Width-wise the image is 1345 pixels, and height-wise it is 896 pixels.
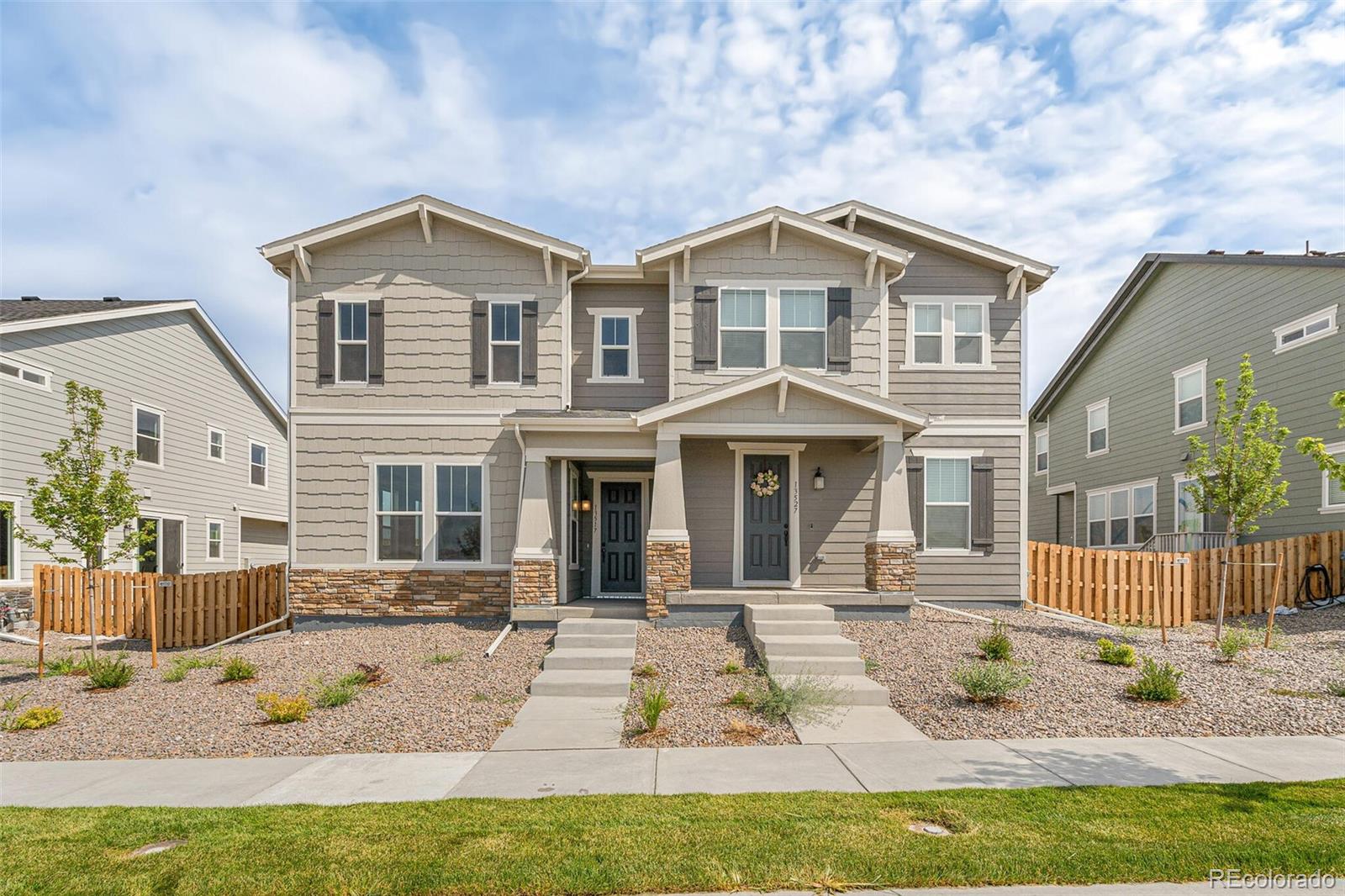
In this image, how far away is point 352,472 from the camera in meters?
13.3

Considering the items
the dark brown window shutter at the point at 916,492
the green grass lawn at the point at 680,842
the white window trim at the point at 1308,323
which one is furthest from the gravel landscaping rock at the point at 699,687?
the white window trim at the point at 1308,323

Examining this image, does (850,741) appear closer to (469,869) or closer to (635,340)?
(469,869)

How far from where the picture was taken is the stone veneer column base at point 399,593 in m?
13.0

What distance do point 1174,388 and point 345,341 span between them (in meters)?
18.4

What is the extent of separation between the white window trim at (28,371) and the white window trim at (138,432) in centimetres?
245

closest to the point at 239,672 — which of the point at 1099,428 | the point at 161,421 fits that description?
the point at 161,421

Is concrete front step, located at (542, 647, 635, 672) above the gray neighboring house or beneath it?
beneath

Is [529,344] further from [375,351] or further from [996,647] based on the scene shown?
[996,647]

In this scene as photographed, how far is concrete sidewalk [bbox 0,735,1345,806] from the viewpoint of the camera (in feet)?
19.9

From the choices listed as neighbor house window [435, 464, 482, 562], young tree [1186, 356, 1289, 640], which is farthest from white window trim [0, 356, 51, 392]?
young tree [1186, 356, 1289, 640]

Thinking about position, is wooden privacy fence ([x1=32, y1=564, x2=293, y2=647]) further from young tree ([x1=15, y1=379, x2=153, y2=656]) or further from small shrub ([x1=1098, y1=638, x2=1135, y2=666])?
small shrub ([x1=1098, y1=638, x2=1135, y2=666])

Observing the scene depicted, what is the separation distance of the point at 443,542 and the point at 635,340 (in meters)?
4.72

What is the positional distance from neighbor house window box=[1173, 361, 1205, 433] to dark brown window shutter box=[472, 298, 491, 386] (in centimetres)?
1559

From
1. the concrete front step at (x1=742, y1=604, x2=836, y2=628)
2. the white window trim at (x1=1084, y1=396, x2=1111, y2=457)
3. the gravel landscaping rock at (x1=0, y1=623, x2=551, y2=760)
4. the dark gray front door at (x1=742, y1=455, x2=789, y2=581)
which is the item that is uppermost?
the white window trim at (x1=1084, y1=396, x2=1111, y2=457)
